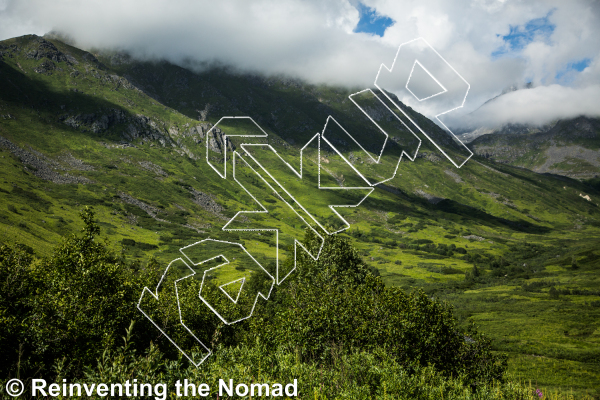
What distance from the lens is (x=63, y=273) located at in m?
24.3

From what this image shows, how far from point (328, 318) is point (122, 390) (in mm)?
21437

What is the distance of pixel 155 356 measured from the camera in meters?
11.6

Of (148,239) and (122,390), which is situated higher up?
(122,390)

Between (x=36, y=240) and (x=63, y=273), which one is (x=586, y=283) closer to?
(x=63, y=273)

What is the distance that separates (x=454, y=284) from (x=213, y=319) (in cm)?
15491

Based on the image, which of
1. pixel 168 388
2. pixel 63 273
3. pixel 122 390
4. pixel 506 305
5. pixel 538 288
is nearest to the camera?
pixel 122 390

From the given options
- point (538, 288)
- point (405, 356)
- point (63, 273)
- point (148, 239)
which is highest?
point (63, 273)

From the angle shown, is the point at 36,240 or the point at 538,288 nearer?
the point at 36,240

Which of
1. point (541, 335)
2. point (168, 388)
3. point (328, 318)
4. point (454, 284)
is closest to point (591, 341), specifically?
point (541, 335)

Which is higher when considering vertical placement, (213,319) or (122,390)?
(122,390)

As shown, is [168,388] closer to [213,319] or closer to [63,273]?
[63,273]

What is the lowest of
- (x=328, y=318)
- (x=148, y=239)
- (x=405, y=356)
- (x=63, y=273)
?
(x=148, y=239)

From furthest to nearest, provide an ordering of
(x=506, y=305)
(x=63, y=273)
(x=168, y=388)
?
(x=506, y=305) → (x=63, y=273) → (x=168, y=388)

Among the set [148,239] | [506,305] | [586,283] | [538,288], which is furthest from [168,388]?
[586,283]
